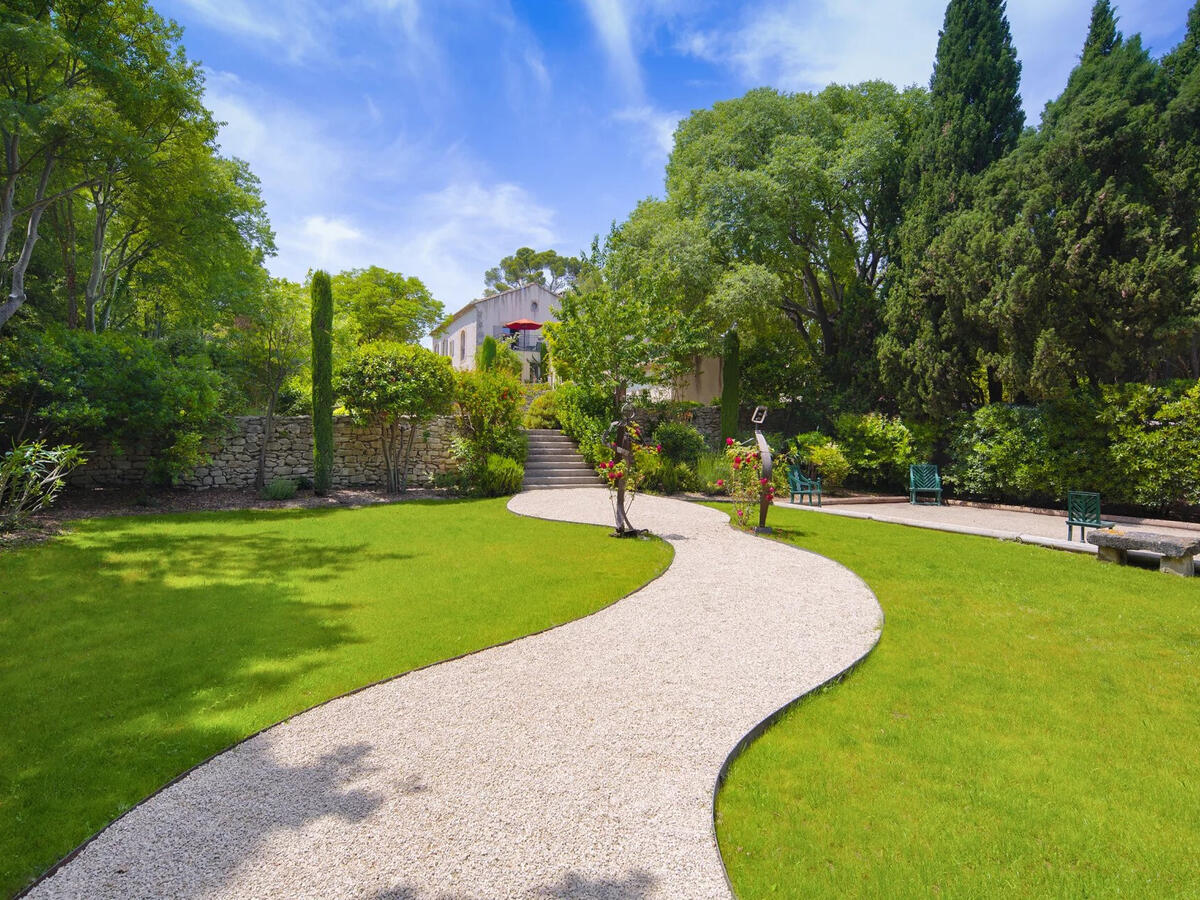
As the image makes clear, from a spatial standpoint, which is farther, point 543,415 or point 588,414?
point 543,415

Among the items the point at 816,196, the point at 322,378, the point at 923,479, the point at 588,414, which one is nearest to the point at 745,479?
the point at 923,479

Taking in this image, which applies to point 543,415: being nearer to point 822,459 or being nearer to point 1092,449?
point 822,459

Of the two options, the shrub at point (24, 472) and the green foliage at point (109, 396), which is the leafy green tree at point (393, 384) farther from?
the shrub at point (24, 472)

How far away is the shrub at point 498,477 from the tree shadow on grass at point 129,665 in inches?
213

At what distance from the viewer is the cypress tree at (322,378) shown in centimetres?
1170

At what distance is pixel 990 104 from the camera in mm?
13219

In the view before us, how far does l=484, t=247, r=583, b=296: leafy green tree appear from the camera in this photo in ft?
178

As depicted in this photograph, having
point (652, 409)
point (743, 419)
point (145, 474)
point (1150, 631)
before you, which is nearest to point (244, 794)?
point (1150, 631)

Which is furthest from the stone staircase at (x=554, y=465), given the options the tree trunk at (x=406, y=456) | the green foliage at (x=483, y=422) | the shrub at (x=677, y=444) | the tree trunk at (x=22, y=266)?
the tree trunk at (x=22, y=266)

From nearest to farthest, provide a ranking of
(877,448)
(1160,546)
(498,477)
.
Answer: (1160,546)
(498,477)
(877,448)

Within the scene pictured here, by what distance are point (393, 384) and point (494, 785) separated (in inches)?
420

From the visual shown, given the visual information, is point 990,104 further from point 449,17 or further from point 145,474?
point 145,474

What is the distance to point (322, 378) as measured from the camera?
11.8 m

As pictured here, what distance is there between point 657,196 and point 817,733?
2074 cm
